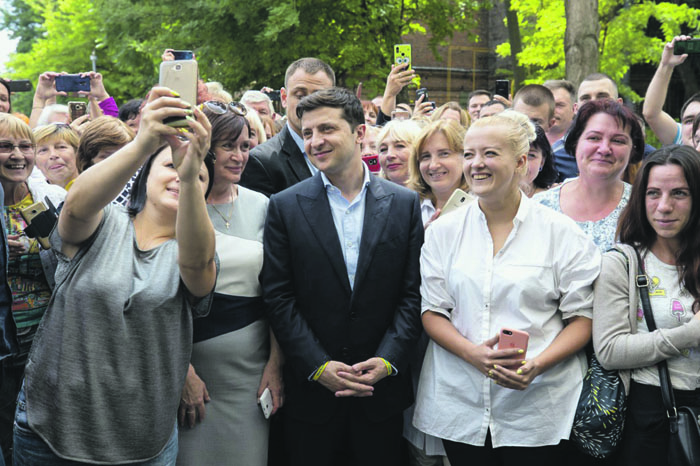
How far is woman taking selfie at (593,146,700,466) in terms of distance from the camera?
3146 mm

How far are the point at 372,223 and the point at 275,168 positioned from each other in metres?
1.18

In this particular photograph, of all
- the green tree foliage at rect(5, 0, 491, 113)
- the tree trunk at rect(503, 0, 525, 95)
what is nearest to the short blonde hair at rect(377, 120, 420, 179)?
the green tree foliage at rect(5, 0, 491, 113)

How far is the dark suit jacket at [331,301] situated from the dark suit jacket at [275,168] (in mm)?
910

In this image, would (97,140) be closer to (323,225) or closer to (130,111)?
(323,225)

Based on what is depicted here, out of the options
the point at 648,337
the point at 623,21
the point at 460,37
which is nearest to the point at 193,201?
the point at 648,337

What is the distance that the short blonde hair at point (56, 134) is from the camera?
544 centimetres

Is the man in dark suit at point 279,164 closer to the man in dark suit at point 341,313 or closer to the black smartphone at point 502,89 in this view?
the man in dark suit at point 341,313

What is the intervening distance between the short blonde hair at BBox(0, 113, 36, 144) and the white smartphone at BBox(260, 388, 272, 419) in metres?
2.01

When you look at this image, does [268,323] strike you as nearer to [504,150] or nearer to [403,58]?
[504,150]

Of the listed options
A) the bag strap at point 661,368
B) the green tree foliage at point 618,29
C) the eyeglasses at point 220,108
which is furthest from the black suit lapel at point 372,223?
the green tree foliage at point 618,29

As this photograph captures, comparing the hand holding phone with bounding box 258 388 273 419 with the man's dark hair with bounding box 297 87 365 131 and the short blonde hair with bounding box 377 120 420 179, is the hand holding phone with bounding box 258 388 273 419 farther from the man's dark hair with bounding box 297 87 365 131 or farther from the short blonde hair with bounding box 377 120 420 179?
the short blonde hair with bounding box 377 120 420 179

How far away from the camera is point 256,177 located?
448 centimetres

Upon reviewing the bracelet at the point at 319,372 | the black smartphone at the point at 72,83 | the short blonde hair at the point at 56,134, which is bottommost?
the bracelet at the point at 319,372

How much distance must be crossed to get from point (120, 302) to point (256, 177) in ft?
6.40
